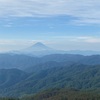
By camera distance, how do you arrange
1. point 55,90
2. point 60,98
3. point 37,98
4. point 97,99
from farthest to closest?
point 55,90, point 37,98, point 60,98, point 97,99

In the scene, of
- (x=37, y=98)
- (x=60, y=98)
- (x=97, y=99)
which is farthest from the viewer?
(x=37, y=98)

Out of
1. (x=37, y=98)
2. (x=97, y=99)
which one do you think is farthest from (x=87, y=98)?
(x=37, y=98)

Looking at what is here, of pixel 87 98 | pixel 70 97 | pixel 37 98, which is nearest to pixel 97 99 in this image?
pixel 87 98

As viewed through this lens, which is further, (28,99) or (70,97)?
(28,99)

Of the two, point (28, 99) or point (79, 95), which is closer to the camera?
point (79, 95)

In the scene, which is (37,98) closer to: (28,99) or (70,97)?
(28,99)

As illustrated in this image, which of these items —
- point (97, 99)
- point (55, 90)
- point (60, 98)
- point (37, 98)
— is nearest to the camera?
point (97, 99)

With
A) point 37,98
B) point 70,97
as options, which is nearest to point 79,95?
point 70,97

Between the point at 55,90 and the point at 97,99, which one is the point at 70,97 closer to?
the point at 97,99
